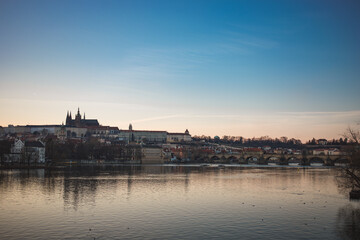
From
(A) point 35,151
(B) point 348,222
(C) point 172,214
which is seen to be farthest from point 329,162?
(C) point 172,214

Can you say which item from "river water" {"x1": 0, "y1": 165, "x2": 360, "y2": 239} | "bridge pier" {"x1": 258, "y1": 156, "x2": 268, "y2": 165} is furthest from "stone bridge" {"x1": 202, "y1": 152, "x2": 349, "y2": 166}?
"river water" {"x1": 0, "y1": 165, "x2": 360, "y2": 239}

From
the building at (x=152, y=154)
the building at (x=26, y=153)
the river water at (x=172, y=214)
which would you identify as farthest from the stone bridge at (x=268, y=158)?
the river water at (x=172, y=214)

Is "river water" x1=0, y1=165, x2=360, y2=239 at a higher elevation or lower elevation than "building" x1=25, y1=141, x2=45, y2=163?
lower

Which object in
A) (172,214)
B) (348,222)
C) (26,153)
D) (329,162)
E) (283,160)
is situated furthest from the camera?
(283,160)

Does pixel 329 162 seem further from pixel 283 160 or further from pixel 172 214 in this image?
pixel 172 214

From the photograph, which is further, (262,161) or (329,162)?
(262,161)

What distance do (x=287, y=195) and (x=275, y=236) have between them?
16.4m

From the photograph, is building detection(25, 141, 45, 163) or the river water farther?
building detection(25, 141, 45, 163)

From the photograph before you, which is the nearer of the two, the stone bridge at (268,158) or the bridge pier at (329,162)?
the bridge pier at (329,162)

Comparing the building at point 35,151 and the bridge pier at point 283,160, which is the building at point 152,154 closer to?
the bridge pier at point 283,160

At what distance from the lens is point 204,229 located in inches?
811

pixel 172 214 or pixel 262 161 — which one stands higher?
pixel 172 214

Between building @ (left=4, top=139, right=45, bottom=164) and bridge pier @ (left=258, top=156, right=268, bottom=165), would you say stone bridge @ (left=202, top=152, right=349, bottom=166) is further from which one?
building @ (left=4, top=139, right=45, bottom=164)

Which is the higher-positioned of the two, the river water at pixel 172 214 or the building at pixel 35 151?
the building at pixel 35 151
